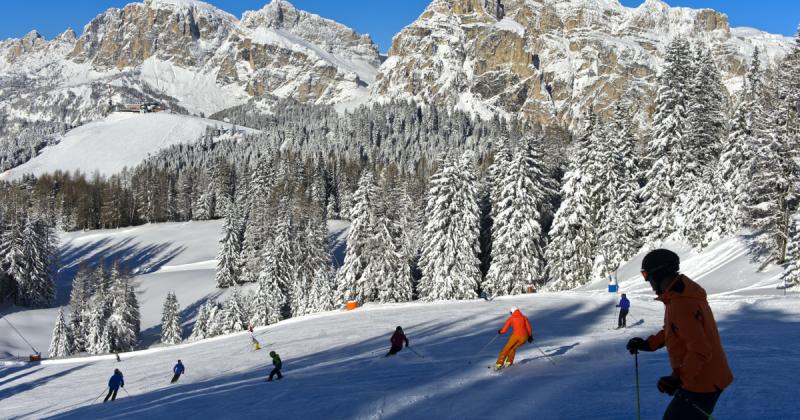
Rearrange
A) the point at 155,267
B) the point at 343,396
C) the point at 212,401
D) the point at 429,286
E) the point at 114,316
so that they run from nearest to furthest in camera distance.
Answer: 1. the point at 343,396
2. the point at 212,401
3. the point at 429,286
4. the point at 114,316
5. the point at 155,267

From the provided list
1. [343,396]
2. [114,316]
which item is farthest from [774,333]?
[114,316]

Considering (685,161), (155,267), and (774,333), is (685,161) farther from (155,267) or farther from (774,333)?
(155,267)

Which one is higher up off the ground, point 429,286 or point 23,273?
point 23,273

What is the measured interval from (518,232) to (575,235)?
4.57 meters

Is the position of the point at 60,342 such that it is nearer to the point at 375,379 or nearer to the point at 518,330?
the point at 375,379

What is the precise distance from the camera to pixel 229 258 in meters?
76.1

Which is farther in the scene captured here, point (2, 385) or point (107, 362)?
point (107, 362)

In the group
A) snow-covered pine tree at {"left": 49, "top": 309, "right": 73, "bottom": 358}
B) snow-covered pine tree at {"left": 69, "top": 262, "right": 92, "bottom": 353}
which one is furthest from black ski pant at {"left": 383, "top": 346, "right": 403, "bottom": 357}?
snow-covered pine tree at {"left": 69, "top": 262, "right": 92, "bottom": 353}

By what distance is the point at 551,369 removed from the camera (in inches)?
555

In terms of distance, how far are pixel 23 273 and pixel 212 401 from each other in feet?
226

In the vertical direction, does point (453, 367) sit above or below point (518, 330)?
below

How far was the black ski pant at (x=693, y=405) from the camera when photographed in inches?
193

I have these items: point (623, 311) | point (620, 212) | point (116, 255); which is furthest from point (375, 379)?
point (116, 255)

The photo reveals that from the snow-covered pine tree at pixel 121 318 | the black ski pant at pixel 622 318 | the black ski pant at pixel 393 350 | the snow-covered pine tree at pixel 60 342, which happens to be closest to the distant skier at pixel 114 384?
the black ski pant at pixel 393 350
